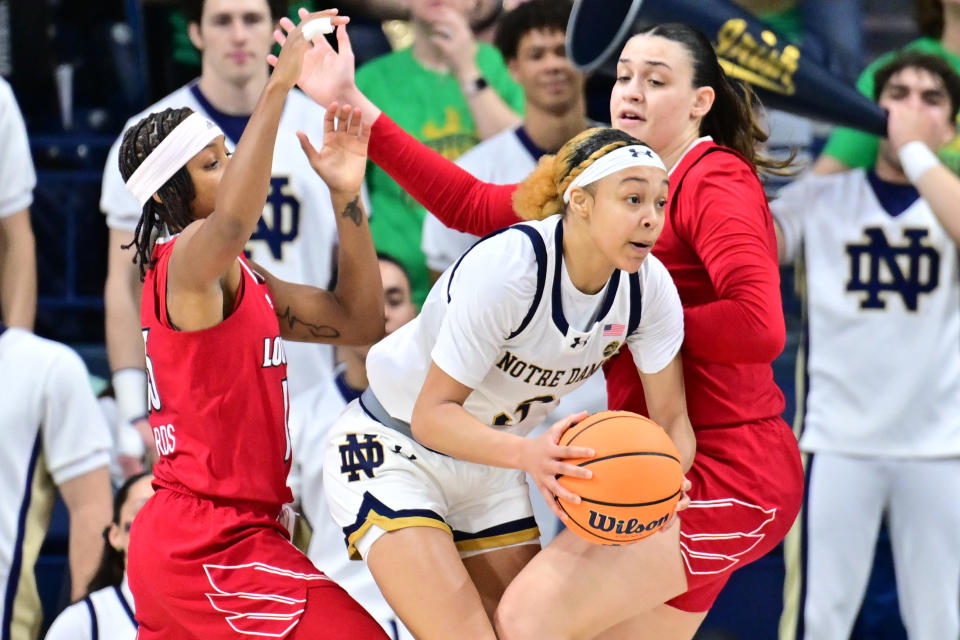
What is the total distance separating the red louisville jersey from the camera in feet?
10.1

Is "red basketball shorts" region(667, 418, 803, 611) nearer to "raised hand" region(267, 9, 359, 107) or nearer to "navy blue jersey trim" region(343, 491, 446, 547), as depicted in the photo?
"navy blue jersey trim" region(343, 491, 446, 547)

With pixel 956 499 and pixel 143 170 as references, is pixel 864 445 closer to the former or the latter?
pixel 956 499

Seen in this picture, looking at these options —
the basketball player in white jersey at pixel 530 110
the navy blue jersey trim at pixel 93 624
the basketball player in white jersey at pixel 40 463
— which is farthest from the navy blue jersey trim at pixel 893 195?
the navy blue jersey trim at pixel 93 624

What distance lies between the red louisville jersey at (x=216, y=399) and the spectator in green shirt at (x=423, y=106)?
7.10ft

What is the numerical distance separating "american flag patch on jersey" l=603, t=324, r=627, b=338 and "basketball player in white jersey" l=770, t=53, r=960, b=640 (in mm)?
2148

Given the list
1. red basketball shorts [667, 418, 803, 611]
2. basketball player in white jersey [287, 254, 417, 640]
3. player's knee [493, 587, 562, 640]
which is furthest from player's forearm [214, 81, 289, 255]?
basketball player in white jersey [287, 254, 417, 640]

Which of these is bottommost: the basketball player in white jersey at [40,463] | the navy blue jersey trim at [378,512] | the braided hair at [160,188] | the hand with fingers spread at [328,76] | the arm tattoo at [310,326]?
the basketball player in white jersey at [40,463]

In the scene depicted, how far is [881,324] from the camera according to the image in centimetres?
493

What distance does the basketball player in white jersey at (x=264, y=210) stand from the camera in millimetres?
4938

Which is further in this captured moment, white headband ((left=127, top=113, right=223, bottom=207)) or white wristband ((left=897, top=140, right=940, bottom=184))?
white wristband ((left=897, top=140, right=940, bottom=184))

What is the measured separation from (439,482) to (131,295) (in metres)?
2.33

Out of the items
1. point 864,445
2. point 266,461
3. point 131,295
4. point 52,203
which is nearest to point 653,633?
point 266,461

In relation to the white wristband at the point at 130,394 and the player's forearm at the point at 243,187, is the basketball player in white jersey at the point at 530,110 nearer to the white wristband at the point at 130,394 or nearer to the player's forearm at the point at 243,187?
the white wristband at the point at 130,394

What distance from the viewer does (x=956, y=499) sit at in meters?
4.82
